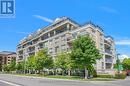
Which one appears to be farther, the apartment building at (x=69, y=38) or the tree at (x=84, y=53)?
the apartment building at (x=69, y=38)

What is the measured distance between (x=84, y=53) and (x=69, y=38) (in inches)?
1528

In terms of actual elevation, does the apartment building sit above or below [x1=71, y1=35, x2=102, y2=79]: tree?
above

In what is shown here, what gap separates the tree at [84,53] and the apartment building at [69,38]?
21.6 meters

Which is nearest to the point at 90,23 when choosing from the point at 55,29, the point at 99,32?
the point at 99,32

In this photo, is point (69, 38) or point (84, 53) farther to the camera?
point (69, 38)

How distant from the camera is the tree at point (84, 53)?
61375 millimetres

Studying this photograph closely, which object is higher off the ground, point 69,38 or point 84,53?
point 69,38

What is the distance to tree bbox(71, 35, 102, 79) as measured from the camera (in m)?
61.4

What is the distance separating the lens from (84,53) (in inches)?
2421

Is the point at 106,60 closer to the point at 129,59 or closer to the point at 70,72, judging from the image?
the point at 70,72

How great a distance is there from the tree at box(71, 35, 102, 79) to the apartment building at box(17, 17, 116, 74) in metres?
21.6

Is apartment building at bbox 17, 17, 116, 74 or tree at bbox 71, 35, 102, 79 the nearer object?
tree at bbox 71, 35, 102, 79

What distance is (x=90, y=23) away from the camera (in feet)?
294

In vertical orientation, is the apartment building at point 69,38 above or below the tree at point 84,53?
above
